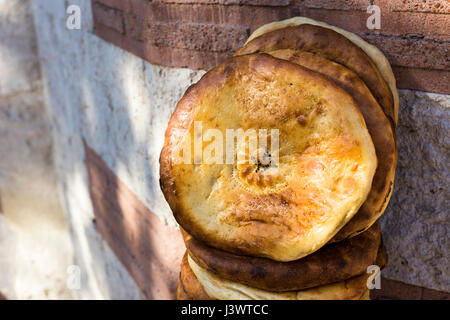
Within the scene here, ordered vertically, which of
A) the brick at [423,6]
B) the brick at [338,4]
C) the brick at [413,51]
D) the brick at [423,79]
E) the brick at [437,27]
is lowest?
the brick at [423,79]

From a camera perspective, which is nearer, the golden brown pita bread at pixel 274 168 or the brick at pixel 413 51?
the golden brown pita bread at pixel 274 168

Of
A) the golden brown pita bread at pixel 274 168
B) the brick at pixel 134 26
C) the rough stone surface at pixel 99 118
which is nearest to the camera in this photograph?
the golden brown pita bread at pixel 274 168

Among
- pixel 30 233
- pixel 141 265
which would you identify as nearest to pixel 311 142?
pixel 141 265

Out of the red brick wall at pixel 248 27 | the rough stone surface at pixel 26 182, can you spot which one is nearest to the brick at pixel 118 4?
the red brick wall at pixel 248 27

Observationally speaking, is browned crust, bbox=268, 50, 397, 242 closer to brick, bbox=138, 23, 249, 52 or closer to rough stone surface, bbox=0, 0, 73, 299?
brick, bbox=138, 23, 249, 52

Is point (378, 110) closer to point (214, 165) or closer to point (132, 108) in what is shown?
point (214, 165)

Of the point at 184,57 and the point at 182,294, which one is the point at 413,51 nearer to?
the point at 184,57

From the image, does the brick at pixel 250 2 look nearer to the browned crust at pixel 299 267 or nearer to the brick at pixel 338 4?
the brick at pixel 338 4
